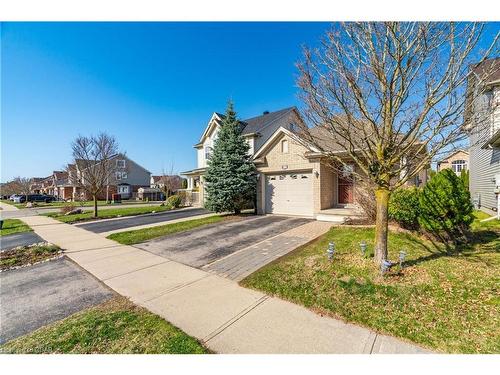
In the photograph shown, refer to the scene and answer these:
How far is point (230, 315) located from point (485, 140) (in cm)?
594

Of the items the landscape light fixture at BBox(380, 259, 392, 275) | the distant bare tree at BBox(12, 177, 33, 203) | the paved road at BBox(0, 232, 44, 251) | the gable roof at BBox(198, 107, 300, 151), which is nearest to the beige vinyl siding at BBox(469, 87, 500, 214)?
the landscape light fixture at BBox(380, 259, 392, 275)

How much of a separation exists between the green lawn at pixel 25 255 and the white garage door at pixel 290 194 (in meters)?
9.98

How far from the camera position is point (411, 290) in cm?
389

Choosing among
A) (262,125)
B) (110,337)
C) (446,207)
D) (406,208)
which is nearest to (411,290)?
(446,207)

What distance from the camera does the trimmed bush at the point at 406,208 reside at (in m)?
6.94

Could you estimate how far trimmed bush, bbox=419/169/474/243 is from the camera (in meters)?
6.11

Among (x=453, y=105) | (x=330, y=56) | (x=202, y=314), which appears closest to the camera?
(x=202, y=314)

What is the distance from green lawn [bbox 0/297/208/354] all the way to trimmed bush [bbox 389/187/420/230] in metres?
7.14

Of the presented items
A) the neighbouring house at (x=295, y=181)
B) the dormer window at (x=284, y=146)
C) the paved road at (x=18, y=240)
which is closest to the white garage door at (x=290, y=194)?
the neighbouring house at (x=295, y=181)

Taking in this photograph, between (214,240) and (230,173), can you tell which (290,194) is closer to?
(230,173)

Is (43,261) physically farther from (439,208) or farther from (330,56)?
(439,208)

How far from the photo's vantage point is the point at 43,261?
6.68 m

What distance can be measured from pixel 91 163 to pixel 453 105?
66.9 feet

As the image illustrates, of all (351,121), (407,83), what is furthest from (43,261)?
(407,83)
